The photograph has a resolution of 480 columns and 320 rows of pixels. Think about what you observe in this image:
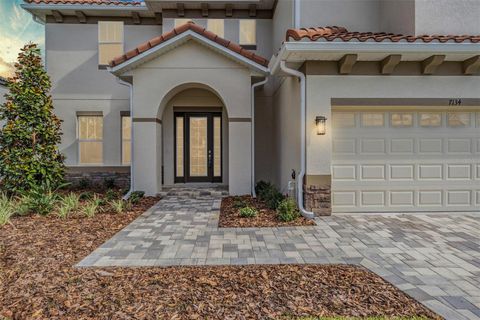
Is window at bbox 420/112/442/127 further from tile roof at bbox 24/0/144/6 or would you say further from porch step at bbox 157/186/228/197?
tile roof at bbox 24/0/144/6

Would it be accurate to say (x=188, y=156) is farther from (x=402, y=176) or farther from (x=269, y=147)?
(x=402, y=176)

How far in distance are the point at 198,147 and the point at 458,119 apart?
26.6 ft

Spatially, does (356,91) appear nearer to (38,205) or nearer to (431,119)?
(431,119)

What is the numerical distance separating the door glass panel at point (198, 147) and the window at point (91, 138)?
12.1ft

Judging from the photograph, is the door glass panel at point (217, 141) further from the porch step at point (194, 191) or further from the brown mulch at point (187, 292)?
the brown mulch at point (187, 292)

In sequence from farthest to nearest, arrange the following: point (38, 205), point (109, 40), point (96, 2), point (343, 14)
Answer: point (109, 40) → point (96, 2) → point (343, 14) → point (38, 205)

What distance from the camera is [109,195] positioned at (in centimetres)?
890

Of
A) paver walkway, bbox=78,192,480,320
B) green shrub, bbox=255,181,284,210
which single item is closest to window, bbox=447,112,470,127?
paver walkway, bbox=78,192,480,320

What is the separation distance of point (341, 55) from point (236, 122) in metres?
3.87

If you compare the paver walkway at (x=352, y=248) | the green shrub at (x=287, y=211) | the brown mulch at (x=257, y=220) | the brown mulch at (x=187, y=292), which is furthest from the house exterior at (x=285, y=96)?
the brown mulch at (x=187, y=292)

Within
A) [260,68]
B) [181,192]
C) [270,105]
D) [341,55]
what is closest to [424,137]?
[341,55]

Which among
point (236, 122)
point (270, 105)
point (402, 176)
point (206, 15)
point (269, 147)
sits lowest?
point (402, 176)

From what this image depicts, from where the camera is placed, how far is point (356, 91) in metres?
6.82

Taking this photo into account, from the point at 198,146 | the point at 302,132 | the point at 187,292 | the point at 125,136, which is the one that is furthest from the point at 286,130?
the point at 125,136
